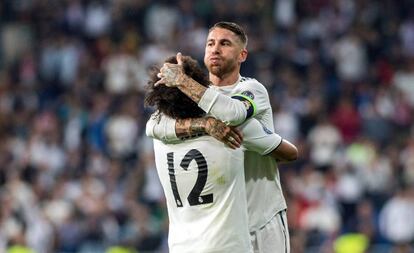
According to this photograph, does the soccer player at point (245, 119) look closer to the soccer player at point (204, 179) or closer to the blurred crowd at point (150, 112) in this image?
the soccer player at point (204, 179)

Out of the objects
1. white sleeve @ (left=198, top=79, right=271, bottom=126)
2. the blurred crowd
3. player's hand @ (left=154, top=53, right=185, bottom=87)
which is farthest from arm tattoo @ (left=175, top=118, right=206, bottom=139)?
the blurred crowd

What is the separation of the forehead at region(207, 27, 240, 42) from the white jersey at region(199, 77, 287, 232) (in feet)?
0.82

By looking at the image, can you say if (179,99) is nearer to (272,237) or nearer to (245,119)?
(245,119)

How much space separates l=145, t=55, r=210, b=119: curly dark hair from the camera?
6.35 metres

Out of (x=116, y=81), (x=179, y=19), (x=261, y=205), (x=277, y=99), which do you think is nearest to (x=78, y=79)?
(x=116, y=81)

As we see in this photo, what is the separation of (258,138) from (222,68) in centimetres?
46

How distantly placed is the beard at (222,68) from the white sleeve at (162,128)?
402 millimetres

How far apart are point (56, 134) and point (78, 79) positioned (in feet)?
5.42

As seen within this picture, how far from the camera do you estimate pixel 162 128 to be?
21.0 ft

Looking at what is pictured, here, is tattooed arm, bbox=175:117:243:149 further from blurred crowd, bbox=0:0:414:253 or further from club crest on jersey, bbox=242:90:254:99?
blurred crowd, bbox=0:0:414:253

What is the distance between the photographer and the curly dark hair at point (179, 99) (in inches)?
250

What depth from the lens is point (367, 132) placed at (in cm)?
1658

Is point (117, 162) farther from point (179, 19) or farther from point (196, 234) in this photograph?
point (196, 234)

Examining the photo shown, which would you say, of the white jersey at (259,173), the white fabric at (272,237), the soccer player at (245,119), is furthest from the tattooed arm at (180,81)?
the white fabric at (272,237)
